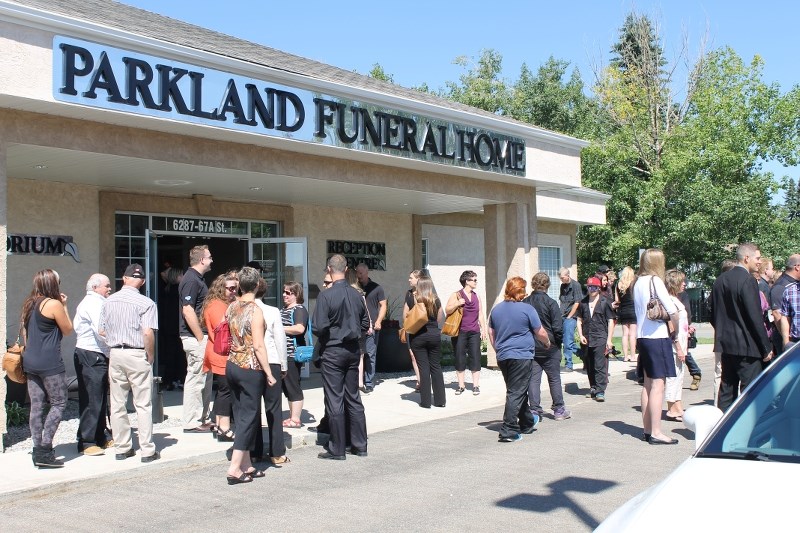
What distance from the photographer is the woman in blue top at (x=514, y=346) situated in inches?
365

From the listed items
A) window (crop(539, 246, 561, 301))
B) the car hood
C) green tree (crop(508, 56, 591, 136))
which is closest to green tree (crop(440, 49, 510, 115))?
green tree (crop(508, 56, 591, 136))

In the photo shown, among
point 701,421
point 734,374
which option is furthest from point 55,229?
point 701,421

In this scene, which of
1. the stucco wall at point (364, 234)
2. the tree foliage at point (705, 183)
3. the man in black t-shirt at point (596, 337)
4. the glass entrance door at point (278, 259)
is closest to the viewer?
the man in black t-shirt at point (596, 337)

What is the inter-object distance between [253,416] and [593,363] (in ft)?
20.8

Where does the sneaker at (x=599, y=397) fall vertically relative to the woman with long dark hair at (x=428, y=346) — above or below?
below

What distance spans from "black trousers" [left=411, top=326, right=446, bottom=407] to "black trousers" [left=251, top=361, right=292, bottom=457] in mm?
3381

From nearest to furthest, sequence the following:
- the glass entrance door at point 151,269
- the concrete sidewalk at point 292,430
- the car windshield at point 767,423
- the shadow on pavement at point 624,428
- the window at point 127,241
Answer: the car windshield at point 767,423
the concrete sidewalk at point 292,430
the shadow on pavement at point 624,428
the window at point 127,241
the glass entrance door at point 151,269

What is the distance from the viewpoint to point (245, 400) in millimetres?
7590

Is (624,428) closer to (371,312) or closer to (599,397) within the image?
(599,397)

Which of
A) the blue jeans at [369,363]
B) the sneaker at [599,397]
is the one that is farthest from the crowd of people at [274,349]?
the blue jeans at [369,363]

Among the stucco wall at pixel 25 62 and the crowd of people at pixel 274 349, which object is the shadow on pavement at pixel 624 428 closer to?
the crowd of people at pixel 274 349

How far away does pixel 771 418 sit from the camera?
3762 millimetres

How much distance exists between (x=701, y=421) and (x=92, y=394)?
6417 millimetres

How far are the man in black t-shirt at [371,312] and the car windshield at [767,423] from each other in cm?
910
